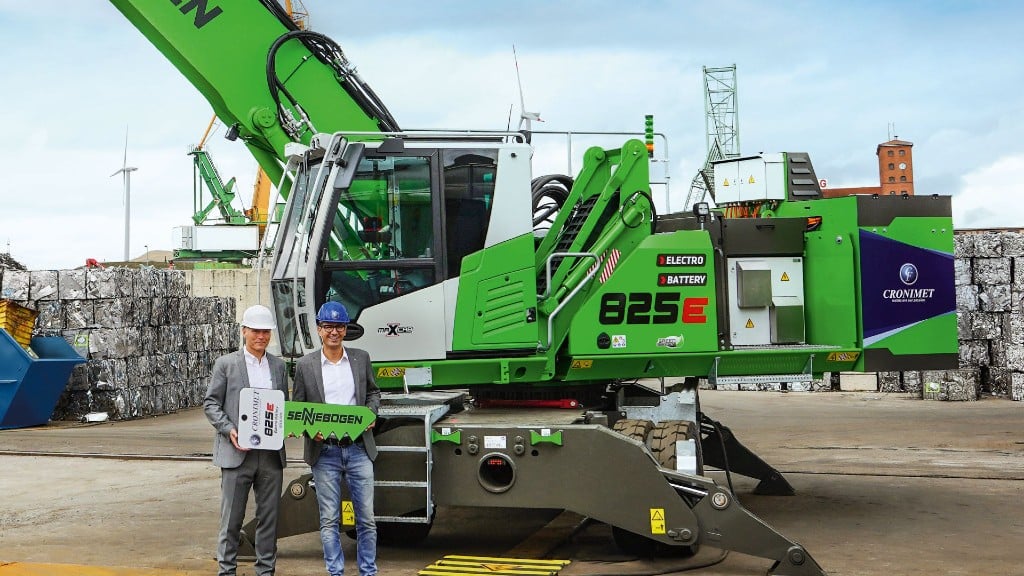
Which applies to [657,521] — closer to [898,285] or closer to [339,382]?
[339,382]

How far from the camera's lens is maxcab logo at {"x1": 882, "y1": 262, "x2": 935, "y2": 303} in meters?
9.52

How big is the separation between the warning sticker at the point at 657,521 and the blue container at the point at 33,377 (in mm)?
13815

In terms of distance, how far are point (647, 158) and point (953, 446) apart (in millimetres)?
8310

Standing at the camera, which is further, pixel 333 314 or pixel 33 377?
pixel 33 377

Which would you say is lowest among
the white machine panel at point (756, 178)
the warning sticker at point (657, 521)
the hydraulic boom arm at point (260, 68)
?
the warning sticker at point (657, 521)

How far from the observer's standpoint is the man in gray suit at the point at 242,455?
7.11 m

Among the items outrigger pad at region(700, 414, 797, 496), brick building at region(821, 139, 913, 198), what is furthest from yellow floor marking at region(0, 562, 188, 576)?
brick building at region(821, 139, 913, 198)

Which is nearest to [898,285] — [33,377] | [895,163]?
[33,377]

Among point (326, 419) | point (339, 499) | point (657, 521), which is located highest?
point (326, 419)

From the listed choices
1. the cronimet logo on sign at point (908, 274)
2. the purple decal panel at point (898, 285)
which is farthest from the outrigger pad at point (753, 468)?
the cronimet logo on sign at point (908, 274)

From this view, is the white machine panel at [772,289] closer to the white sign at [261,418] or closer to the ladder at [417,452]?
the ladder at [417,452]

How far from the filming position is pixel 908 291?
9547 millimetres

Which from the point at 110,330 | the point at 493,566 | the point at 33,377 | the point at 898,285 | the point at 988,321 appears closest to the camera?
the point at 493,566

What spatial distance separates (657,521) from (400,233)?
291 centimetres
